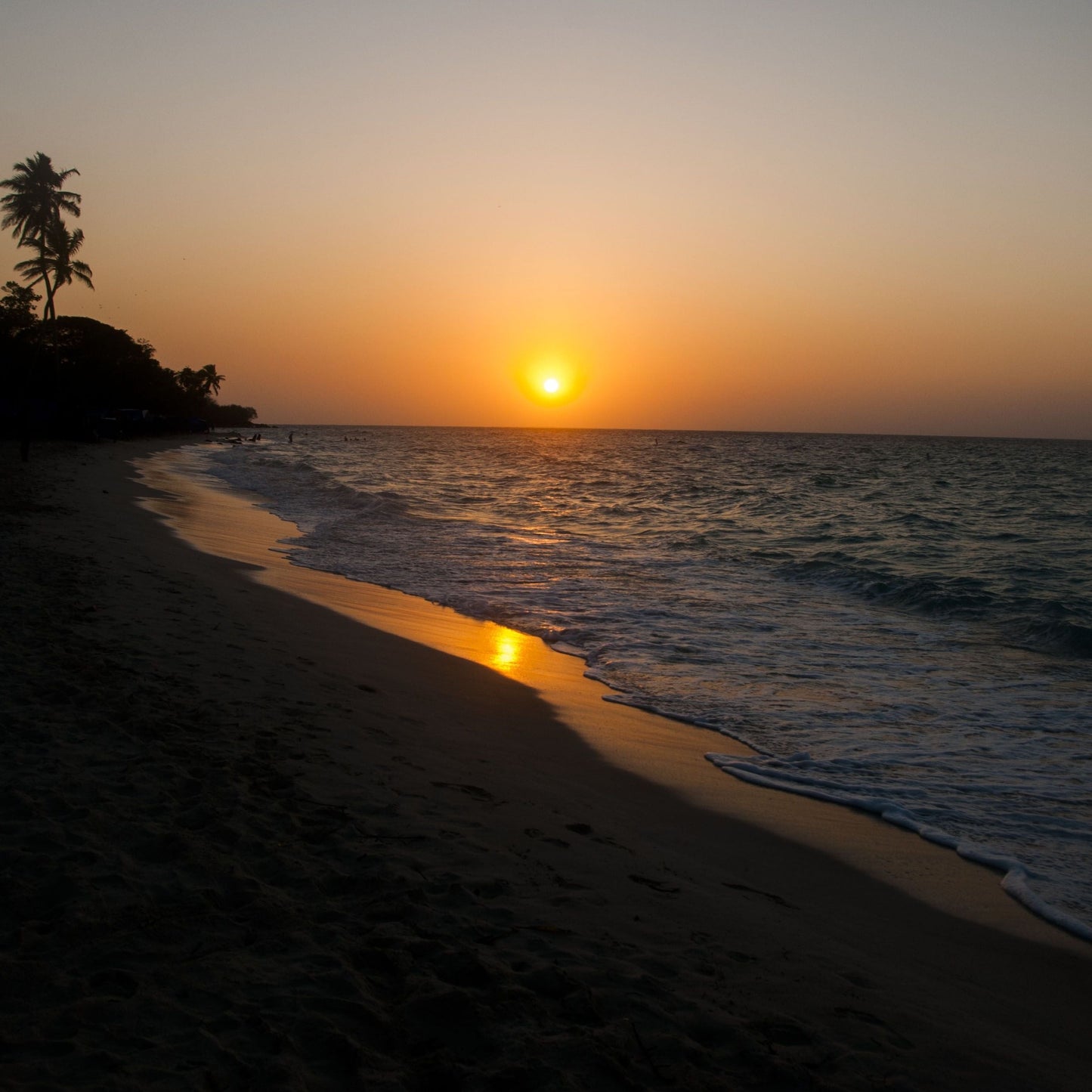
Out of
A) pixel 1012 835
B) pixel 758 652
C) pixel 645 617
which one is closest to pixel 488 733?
pixel 1012 835

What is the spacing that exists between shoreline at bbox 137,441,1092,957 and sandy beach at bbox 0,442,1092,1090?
0.04 m

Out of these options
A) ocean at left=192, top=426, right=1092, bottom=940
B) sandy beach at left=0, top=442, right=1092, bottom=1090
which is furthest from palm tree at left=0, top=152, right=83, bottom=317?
sandy beach at left=0, top=442, right=1092, bottom=1090

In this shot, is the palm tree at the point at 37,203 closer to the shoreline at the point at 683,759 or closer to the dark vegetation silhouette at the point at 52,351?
the dark vegetation silhouette at the point at 52,351

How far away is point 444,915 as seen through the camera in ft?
12.5

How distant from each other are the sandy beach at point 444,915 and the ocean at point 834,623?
2.79ft

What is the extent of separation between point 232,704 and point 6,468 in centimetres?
2523

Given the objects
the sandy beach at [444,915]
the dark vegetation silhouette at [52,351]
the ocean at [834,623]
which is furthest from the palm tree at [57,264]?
the sandy beach at [444,915]

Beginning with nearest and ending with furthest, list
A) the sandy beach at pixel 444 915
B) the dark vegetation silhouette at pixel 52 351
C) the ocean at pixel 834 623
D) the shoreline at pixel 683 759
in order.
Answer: the sandy beach at pixel 444 915 < the shoreline at pixel 683 759 < the ocean at pixel 834 623 < the dark vegetation silhouette at pixel 52 351

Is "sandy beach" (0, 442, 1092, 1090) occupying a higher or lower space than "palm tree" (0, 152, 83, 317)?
lower

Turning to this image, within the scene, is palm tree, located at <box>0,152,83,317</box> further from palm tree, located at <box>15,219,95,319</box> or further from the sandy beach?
the sandy beach

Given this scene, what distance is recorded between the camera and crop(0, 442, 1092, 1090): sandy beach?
2988 mm

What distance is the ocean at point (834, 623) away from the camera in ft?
21.3

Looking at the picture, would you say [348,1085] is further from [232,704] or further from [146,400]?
[146,400]

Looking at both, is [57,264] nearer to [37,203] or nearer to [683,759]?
[37,203]
